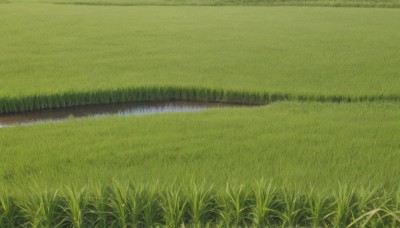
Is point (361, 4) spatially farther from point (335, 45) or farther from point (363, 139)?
point (363, 139)

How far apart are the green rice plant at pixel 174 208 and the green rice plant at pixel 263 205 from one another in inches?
17.2

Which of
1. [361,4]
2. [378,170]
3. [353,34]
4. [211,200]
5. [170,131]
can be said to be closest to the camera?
[211,200]

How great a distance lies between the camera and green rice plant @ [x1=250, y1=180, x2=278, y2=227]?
9.08 feet

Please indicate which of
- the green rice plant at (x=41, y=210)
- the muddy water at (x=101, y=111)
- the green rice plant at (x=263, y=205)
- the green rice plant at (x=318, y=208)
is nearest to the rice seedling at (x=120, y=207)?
the green rice plant at (x=41, y=210)

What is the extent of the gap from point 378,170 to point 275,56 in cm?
486

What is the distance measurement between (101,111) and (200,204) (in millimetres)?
3222

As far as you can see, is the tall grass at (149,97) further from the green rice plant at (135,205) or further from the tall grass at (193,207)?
the green rice plant at (135,205)

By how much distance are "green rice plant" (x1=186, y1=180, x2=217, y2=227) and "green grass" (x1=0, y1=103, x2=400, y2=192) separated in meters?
0.25

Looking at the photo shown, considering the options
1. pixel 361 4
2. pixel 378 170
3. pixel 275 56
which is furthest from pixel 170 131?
pixel 361 4

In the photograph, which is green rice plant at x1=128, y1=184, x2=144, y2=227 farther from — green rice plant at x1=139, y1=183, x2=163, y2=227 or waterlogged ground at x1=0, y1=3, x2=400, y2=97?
waterlogged ground at x1=0, y1=3, x2=400, y2=97

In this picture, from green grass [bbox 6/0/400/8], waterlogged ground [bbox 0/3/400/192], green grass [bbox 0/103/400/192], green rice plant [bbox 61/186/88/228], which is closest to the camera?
green rice plant [bbox 61/186/88/228]

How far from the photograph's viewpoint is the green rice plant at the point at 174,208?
2744mm

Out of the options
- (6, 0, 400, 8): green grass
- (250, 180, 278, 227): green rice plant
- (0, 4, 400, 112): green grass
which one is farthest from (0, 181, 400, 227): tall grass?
(6, 0, 400, 8): green grass

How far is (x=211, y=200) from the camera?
9.62 ft
